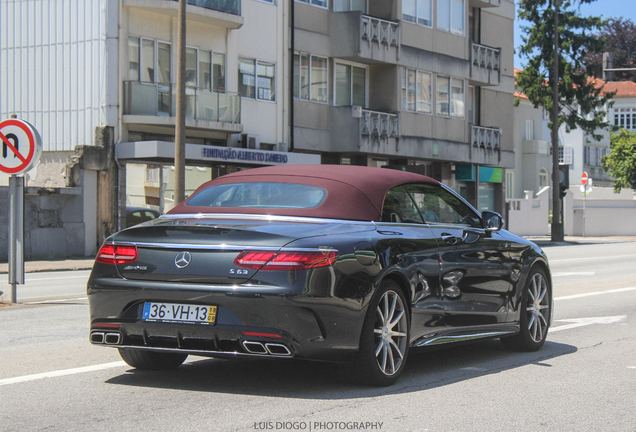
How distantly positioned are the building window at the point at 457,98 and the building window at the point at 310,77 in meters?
7.67

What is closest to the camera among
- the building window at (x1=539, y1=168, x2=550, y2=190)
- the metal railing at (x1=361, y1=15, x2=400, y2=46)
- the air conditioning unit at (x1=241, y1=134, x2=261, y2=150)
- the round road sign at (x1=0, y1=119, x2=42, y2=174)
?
the round road sign at (x1=0, y1=119, x2=42, y2=174)

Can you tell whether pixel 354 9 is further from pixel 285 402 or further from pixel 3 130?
pixel 285 402

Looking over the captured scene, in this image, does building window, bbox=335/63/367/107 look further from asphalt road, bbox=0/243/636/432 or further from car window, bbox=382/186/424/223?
car window, bbox=382/186/424/223

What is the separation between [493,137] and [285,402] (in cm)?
3749

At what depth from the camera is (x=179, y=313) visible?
5.80 metres

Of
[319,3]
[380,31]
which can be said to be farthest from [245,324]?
[380,31]

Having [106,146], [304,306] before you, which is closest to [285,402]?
[304,306]

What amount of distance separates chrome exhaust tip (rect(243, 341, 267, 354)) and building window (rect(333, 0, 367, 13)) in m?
29.9

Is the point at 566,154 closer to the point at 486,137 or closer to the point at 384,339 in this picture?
the point at 486,137

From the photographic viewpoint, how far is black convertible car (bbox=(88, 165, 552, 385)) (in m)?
5.67

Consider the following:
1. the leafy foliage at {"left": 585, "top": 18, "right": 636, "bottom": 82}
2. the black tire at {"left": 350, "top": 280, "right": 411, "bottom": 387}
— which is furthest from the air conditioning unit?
the leafy foliage at {"left": 585, "top": 18, "right": 636, "bottom": 82}

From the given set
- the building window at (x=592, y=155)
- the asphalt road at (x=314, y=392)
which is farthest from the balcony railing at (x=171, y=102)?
the building window at (x=592, y=155)

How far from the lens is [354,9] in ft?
116

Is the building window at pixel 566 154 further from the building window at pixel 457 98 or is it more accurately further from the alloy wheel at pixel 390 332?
the alloy wheel at pixel 390 332
